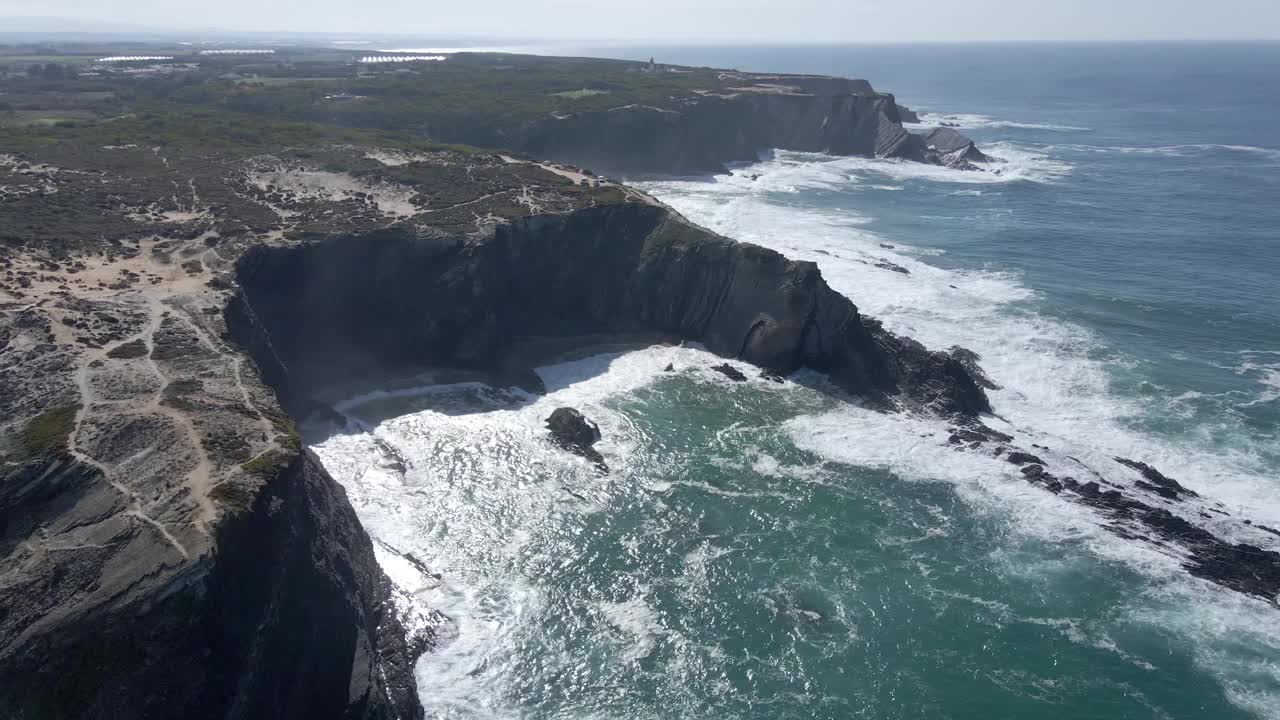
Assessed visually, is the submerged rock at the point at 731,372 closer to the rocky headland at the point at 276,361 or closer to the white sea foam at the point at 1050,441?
the rocky headland at the point at 276,361

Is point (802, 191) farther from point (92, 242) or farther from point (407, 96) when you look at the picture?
point (92, 242)

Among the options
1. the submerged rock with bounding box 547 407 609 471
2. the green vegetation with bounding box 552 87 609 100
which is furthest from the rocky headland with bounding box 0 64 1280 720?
the green vegetation with bounding box 552 87 609 100

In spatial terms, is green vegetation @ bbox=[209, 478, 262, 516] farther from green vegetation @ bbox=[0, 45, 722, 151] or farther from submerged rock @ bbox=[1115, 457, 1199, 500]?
green vegetation @ bbox=[0, 45, 722, 151]

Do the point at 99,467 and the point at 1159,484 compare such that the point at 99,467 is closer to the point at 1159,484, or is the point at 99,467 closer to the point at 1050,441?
the point at 1050,441

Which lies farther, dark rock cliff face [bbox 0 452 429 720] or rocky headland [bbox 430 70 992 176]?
rocky headland [bbox 430 70 992 176]

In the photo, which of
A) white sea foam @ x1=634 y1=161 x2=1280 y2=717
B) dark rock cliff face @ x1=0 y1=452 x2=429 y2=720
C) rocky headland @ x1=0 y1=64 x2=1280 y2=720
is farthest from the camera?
white sea foam @ x1=634 y1=161 x2=1280 y2=717

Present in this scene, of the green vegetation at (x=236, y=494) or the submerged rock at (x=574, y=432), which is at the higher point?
the green vegetation at (x=236, y=494)

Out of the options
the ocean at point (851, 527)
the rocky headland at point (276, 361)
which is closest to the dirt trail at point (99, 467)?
the rocky headland at point (276, 361)
